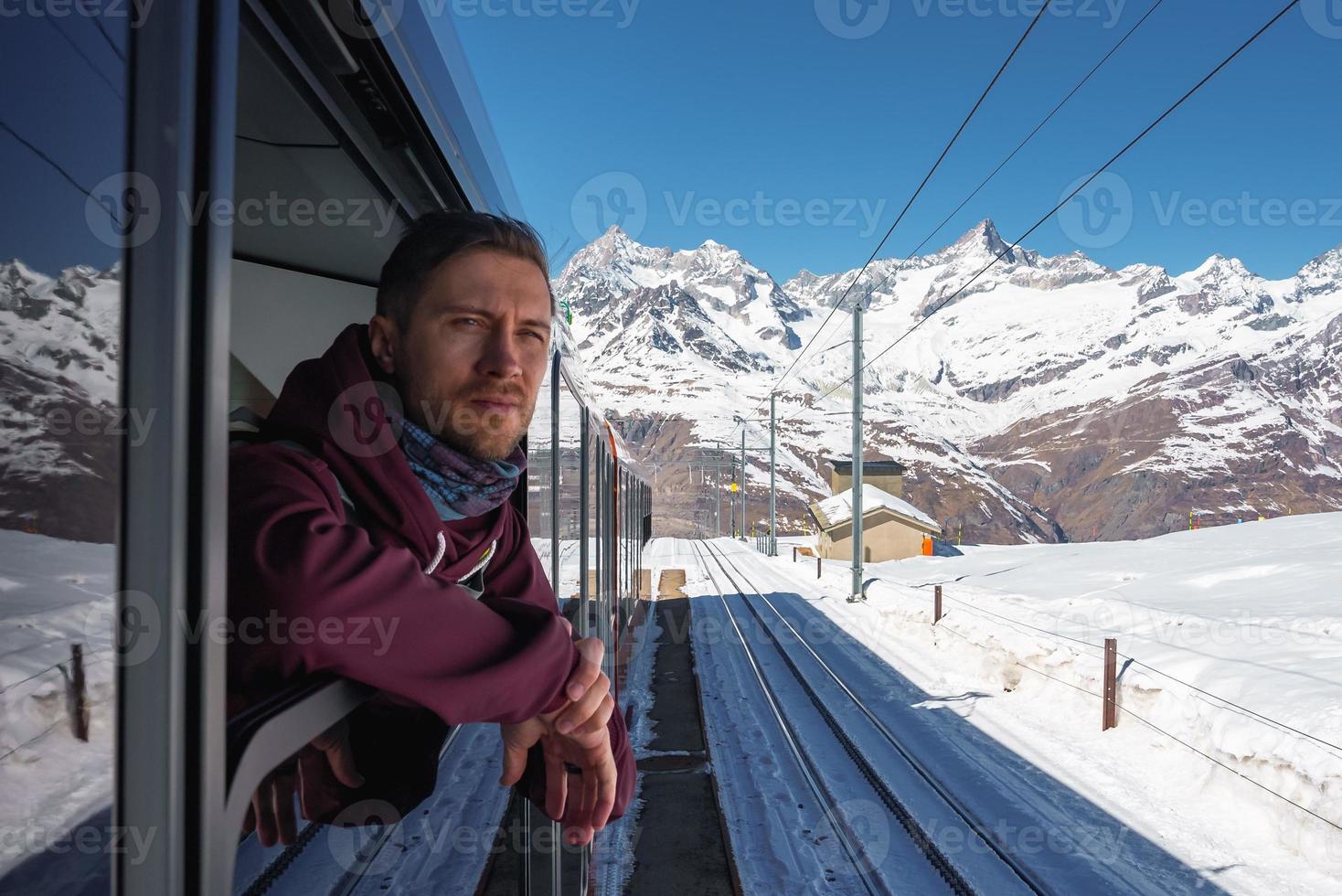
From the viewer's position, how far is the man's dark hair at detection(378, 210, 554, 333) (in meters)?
1.37

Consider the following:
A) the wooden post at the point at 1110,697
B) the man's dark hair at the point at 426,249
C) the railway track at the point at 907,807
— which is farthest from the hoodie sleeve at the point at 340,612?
the wooden post at the point at 1110,697

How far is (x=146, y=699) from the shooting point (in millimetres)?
722

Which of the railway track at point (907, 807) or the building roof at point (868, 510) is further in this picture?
the building roof at point (868, 510)

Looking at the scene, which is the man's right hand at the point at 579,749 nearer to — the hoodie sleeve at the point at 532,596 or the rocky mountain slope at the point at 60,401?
the hoodie sleeve at the point at 532,596

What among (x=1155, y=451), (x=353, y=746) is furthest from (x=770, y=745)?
(x=1155, y=451)

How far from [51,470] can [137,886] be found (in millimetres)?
378

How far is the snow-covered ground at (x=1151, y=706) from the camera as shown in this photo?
230 inches

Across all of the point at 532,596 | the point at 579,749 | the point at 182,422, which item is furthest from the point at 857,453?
the point at 182,422

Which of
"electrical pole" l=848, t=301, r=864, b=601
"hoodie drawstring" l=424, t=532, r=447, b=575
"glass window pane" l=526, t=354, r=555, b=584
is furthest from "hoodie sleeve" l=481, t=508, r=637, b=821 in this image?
"electrical pole" l=848, t=301, r=864, b=601

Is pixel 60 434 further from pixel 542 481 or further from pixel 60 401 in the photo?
pixel 542 481

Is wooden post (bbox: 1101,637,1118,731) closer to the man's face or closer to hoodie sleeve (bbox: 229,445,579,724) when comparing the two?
the man's face

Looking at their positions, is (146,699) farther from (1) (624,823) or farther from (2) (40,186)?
(1) (624,823)

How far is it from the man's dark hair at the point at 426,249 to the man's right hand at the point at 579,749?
0.65 meters

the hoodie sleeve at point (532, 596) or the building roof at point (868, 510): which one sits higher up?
the hoodie sleeve at point (532, 596)
